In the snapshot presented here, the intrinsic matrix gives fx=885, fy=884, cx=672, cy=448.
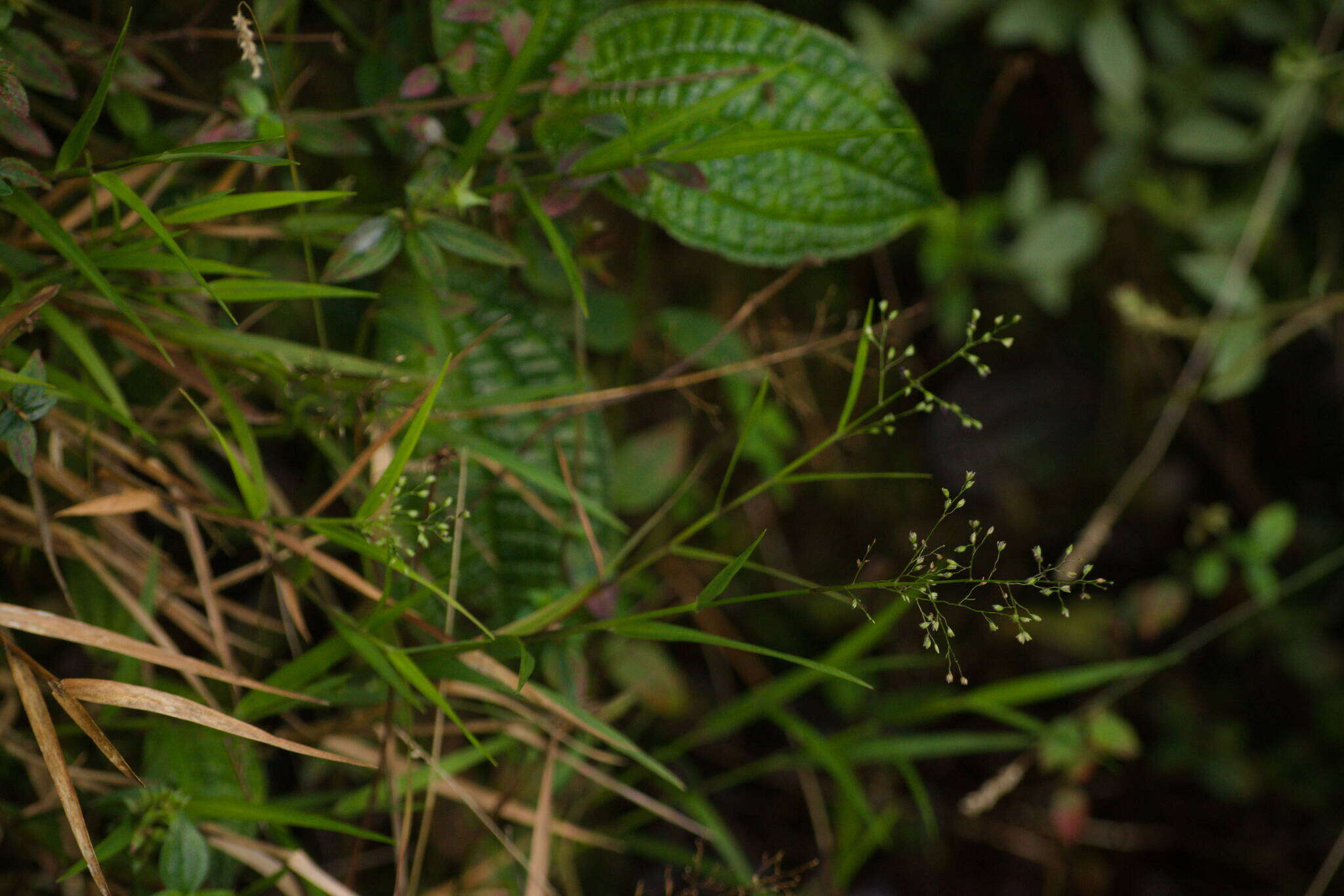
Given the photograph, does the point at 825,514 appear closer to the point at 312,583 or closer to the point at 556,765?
the point at 556,765

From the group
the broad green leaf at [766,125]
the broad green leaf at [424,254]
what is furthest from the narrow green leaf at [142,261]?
the broad green leaf at [766,125]

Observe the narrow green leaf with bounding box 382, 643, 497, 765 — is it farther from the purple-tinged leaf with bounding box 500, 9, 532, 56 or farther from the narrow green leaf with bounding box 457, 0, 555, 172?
the purple-tinged leaf with bounding box 500, 9, 532, 56

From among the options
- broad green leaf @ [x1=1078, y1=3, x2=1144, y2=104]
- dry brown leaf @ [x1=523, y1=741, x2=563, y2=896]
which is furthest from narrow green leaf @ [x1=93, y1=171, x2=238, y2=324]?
broad green leaf @ [x1=1078, y1=3, x2=1144, y2=104]

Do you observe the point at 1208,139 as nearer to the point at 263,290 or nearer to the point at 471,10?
the point at 471,10

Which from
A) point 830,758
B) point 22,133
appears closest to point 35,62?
point 22,133

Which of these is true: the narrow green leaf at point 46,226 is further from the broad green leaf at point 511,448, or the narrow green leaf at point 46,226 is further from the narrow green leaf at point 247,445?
the broad green leaf at point 511,448

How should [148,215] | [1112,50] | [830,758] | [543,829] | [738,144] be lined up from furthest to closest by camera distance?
[1112,50] → [830,758] → [543,829] → [738,144] → [148,215]

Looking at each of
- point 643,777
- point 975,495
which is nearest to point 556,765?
Result: point 643,777
